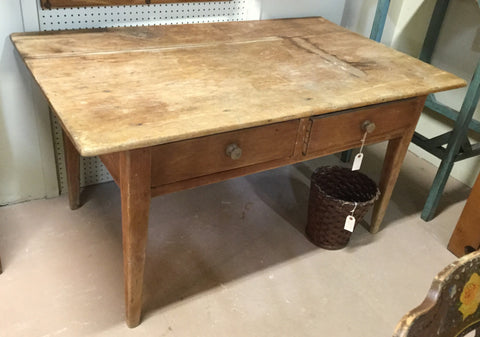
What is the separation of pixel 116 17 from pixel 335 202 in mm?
1227

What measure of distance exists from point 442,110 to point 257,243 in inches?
52.2

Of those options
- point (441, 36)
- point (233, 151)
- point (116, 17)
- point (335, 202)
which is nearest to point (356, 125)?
point (335, 202)

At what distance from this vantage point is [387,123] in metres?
1.80

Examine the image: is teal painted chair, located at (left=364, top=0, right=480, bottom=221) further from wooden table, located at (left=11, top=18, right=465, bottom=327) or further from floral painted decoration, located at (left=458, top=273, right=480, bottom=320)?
floral painted decoration, located at (left=458, top=273, right=480, bottom=320)

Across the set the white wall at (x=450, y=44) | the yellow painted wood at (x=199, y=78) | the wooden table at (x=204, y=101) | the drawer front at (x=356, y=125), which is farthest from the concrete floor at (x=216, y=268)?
the yellow painted wood at (x=199, y=78)

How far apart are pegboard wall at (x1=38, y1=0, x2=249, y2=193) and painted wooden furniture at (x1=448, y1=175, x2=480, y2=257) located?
54.2 inches

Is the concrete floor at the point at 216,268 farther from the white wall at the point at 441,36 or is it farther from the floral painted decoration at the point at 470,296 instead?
the floral painted decoration at the point at 470,296

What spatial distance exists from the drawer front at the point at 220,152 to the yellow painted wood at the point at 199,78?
0.07m

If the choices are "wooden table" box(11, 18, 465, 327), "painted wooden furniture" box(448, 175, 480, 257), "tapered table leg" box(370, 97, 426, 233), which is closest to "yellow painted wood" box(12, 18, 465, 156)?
"wooden table" box(11, 18, 465, 327)

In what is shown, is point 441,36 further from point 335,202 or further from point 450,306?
point 450,306

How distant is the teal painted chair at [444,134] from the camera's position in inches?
83.2

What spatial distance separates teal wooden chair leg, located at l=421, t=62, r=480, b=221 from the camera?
208 centimetres

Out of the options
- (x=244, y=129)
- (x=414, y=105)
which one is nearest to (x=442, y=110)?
(x=414, y=105)

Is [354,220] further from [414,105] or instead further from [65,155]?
[65,155]
